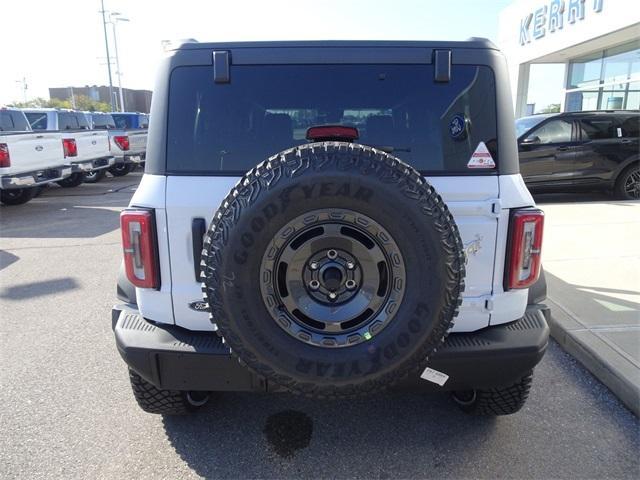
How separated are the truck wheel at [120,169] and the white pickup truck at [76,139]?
2006mm

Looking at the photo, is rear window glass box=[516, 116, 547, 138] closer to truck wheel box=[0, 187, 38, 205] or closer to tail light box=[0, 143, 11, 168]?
tail light box=[0, 143, 11, 168]

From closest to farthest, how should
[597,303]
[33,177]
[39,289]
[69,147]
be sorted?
[597,303] → [39,289] → [33,177] → [69,147]

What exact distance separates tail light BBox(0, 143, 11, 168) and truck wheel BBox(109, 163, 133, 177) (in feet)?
24.2

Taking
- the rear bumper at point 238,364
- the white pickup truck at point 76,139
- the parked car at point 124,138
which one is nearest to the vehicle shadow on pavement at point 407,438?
the rear bumper at point 238,364

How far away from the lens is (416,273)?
71.0 inches

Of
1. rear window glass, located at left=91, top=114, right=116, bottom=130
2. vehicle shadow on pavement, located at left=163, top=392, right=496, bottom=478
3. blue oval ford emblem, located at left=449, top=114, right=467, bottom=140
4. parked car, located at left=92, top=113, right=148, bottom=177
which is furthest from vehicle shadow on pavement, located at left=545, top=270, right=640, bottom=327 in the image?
rear window glass, located at left=91, top=114, right=116, bottom=130

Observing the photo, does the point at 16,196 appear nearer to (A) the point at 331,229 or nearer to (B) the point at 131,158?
(B) the point at 131,158

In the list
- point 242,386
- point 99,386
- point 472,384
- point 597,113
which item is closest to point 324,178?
point 242,386

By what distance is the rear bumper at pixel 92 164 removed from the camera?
463 inches

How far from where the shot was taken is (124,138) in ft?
48.6

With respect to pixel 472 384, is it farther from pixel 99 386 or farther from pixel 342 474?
pixel 99 386

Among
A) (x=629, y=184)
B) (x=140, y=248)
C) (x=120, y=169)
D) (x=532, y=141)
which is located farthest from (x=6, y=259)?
(x=120, y=169)

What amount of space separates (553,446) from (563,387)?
66 centimetres

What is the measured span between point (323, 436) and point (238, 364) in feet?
2.62
